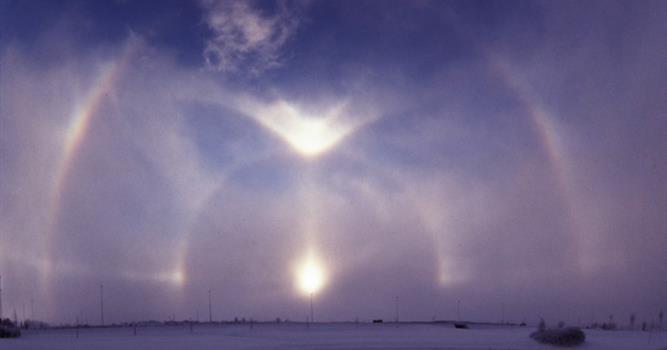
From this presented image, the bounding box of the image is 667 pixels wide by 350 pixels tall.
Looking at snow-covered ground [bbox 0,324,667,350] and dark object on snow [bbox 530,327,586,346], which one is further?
dark object on snow [bbox 530,327,586,346]

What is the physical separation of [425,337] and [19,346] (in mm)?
47675

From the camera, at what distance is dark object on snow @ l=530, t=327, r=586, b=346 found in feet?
251

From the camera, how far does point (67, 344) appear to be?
240 ft

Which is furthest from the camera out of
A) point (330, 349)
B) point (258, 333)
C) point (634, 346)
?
point (258, 333)

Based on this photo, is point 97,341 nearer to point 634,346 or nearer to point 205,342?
point 205,342

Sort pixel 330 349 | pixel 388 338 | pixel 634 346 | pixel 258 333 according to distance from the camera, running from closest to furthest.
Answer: pixel 330 349 < pixel 634 346 < pixel 388 338 < pixel 258 333

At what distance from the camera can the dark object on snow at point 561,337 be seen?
76.4 m

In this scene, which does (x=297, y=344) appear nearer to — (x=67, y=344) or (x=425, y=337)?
(x=425, y=337)

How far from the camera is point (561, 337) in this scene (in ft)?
252

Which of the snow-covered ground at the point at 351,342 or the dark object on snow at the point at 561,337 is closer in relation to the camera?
the snow-covered ground at the point at 351,342

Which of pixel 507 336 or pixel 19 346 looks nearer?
pixel 19 346

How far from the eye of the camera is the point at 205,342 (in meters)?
75.5

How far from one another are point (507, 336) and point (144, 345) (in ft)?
151

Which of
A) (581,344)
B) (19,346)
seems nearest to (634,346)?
(581,344)
